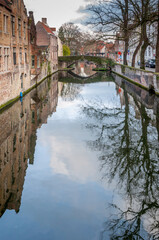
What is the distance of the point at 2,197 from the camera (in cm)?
725

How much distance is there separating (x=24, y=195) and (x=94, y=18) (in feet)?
81.8

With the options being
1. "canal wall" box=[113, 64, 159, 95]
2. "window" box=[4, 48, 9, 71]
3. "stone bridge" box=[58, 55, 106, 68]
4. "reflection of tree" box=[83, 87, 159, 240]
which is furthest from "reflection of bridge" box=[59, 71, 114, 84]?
"reflection of tree" box=[83, 87, 159, 240]

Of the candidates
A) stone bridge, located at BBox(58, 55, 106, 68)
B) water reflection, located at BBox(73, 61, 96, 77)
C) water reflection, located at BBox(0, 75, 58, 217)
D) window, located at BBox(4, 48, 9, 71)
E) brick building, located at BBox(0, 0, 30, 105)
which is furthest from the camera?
stone bridge, located at BBox(58, 55, 106, 68)

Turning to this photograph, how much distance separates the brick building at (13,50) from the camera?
19469 mm

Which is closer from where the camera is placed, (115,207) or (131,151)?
(115,207)

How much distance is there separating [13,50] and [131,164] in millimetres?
16931

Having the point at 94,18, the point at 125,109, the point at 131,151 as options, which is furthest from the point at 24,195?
the point at 94,18

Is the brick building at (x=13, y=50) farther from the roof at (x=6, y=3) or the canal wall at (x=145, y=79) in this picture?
the canal wall at (x=145, y=79)

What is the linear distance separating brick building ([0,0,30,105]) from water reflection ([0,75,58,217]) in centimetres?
152

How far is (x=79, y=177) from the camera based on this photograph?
869 cm

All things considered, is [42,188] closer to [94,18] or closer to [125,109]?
[125,109]

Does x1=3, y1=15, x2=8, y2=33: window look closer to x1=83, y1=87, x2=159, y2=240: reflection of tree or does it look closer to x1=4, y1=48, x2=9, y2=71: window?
x1=4, y1=48, x2=9, y2=71: window

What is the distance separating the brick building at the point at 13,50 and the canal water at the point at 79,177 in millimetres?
4043

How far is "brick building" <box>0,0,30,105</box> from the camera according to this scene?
63.9ft
